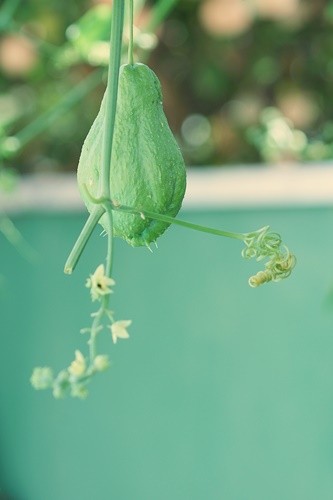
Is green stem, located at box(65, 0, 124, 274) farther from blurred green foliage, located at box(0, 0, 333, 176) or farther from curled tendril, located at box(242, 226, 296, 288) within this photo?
blurred green foliage, located at box(0, 0, 333, 176)

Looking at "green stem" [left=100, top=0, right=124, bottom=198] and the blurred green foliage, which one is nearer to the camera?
"green stem" [left=100, top=0, right=124, bottom=198]

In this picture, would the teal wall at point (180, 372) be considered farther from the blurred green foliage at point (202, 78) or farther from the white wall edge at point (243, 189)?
the blurred green foliage at point (202, 78)

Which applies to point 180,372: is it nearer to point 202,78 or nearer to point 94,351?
point 202,78

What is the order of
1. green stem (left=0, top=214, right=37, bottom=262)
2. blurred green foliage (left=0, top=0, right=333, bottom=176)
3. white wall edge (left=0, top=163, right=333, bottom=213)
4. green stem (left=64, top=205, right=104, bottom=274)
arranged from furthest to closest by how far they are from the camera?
blurred green foliage (left=0, top=0, right=333, bottom=176)
green stem (left=0, top=214, right=37, bottom=262)
white wall edge (left=0, top=163, right=333, bottom=213)
green stem (left=64, top=205, right=104, bottom=274)

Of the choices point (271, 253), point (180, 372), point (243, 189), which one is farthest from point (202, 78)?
point (271, 253)

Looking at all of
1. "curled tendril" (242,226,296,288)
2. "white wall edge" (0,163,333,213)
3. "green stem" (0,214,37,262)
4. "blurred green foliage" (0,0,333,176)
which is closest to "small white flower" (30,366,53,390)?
"curled tendril" (242,226,296,288)

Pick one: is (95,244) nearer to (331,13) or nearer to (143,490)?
(143,490)

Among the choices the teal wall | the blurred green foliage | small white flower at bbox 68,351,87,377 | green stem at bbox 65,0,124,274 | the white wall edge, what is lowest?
small white flower at bbox 68,351,87,377

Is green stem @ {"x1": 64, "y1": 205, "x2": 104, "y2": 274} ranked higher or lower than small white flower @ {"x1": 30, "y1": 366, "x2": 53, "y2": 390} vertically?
higher
